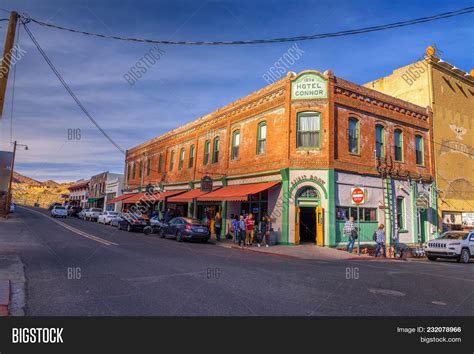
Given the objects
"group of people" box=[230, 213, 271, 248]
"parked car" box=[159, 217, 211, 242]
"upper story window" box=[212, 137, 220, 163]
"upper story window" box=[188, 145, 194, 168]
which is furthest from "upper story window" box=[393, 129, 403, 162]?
"upper story window" box=[188, 145, 194, 168]

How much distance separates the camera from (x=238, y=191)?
2047 centimetres

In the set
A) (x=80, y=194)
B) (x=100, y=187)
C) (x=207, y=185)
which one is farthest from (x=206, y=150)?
(x=80, y=194)

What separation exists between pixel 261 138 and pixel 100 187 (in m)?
46.6

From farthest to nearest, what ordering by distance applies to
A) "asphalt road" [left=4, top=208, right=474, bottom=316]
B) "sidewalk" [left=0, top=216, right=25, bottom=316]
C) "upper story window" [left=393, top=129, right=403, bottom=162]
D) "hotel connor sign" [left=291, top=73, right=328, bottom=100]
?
"upper story window" [left=393, top=129, right=403, bottom=162] < "hotel connor sign" [left=291, top=73, right=328, bottom=100] < "asphalt road" [left=4, top=208, right=474, bottom=316] < "sidewalk" [left=0, top=216, right=25, bottom=316]

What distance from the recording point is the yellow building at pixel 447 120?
24594 millimetres

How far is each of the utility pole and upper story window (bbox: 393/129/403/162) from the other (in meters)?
21.4

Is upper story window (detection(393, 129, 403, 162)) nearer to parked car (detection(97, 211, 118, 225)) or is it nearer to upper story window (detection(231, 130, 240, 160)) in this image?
upper story window (detection(231, 130, 240, 160))

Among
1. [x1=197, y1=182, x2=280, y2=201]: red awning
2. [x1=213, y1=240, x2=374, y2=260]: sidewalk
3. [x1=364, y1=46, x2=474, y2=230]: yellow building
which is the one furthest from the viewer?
[x1=364, y1=46, x2=474, y2=230]: yellow building

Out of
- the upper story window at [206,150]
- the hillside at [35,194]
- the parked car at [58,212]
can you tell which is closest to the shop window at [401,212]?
the upper story window at [206,150]

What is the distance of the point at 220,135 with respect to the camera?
1024 inches

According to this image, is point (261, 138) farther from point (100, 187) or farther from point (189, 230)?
point (100, 187)

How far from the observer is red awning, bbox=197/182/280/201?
62.1ft
